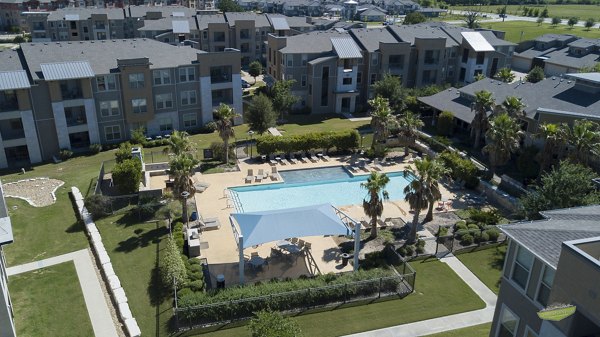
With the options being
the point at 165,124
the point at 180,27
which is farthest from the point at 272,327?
the point at 180,27

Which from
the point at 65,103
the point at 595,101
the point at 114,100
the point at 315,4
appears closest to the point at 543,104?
the point at 595,101

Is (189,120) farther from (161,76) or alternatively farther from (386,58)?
(386,58)

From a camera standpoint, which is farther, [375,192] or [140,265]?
[375,192]

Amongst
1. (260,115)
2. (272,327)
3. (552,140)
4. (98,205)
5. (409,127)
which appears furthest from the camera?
(260,115)

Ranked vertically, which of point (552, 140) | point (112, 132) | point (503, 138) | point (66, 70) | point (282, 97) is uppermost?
point (66, 70)

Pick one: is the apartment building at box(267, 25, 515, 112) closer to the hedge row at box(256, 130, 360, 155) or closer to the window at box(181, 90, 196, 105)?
the window at box(181, 90, 196, 105)

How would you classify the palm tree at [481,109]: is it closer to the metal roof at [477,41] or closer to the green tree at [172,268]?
the metal roof at [477,41]

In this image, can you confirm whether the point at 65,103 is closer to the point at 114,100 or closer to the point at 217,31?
the point at 114,100
